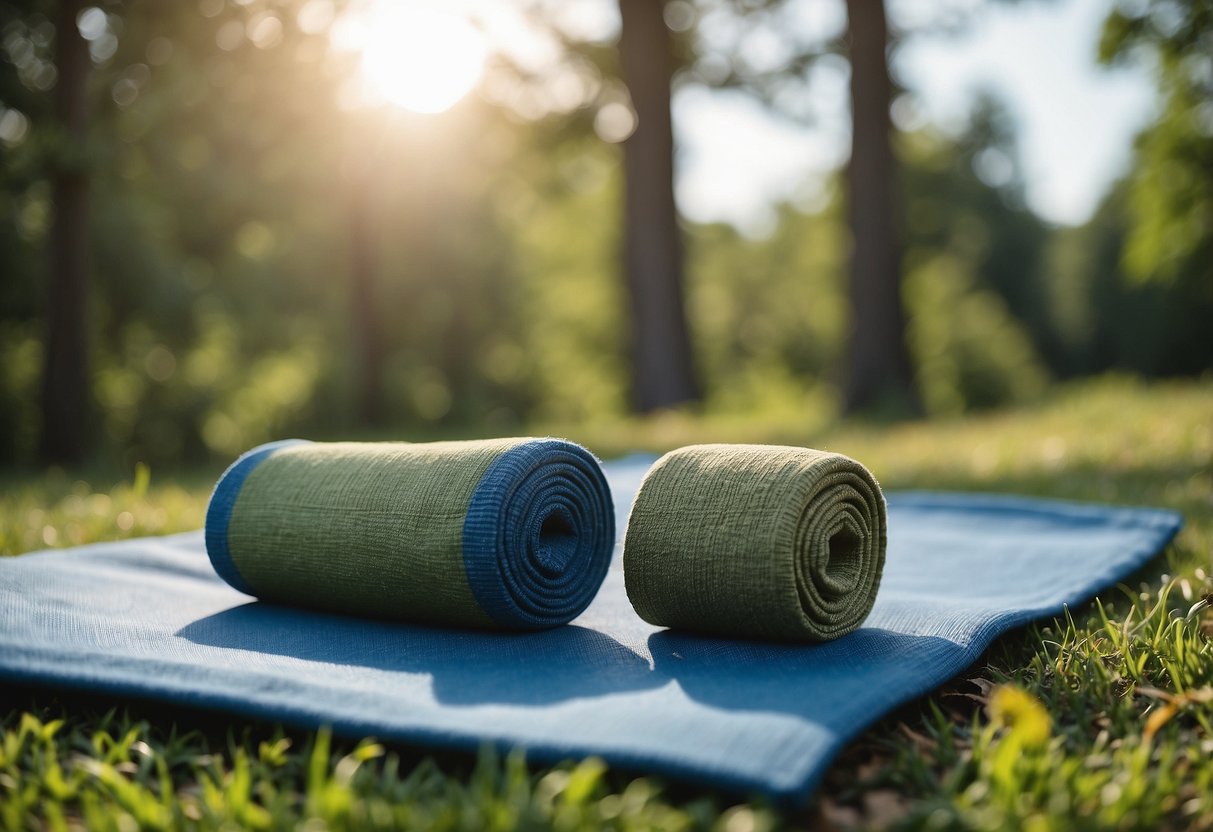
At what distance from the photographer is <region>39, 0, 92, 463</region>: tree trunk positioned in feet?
30.3

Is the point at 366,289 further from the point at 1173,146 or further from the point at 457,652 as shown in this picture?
the point at 457,652

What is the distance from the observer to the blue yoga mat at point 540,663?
1.87 m

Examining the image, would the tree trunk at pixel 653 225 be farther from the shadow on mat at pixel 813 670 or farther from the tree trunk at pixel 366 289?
the shadow on mat at pixel 813 670

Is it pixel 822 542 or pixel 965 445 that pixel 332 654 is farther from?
pixel 965 445

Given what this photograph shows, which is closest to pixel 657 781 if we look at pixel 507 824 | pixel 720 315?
pixel 507 824

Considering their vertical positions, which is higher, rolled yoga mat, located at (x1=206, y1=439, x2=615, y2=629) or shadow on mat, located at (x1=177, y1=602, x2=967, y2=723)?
rolled yoga mat, located at (x1=206, y1=439, x2=615, y2=629)

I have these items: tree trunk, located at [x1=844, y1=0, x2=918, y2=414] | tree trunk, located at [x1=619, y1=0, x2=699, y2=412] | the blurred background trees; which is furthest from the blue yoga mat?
tree trunk, located at [x1=619, y1=0, x2=699, y2=412]

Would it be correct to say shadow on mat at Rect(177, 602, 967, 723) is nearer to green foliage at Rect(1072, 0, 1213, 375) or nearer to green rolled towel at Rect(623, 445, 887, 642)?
green rolled towel at Rect(623, 445, 887, 642)

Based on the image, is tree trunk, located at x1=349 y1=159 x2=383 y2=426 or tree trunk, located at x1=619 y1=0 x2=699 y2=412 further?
tree trunk, located at x1=349 y1=159 x2=383 y2=426

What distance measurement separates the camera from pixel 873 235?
10406 mm

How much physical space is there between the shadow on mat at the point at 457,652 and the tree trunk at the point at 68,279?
745 centimetres

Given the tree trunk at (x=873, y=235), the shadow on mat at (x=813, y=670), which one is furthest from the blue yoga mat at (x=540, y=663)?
the tree trunk at (x=873, y=235)

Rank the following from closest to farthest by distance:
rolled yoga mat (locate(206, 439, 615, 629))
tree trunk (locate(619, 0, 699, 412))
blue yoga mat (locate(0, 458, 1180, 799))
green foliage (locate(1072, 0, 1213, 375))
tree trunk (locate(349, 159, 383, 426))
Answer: blue yoga mat (locate(0, 458, 1180, 799)), rolled yoga mat (locate(206, 439, 615, 629)), green foliage (locate(1072, 0, 1213, 375)), tree trunk (locate(619, 0, 699, 412)), tree trunk (locate(349, 159, 383, 426))

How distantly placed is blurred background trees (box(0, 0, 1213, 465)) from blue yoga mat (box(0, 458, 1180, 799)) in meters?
6.42
